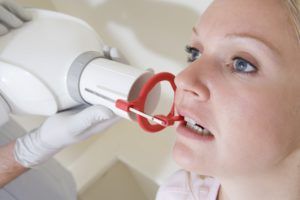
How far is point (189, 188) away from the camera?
935 mm

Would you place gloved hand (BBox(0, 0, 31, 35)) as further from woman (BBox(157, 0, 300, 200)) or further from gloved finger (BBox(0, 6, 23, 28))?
woman (BBox(157, 0, 300, 200))

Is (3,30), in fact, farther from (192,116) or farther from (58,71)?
(192,116)

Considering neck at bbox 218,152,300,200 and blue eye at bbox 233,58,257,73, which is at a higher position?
blue eye at bbox 233,58,257,73

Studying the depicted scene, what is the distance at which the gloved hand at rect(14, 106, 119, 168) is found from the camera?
85cm

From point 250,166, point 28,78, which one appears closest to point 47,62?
point 28,78

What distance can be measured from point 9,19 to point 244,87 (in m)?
0.62

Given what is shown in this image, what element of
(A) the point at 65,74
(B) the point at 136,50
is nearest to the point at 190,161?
(A) the point at 65,74

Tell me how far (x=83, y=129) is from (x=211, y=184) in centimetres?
36

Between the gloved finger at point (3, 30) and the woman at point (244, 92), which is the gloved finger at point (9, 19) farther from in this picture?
the woman at point (244, 92)

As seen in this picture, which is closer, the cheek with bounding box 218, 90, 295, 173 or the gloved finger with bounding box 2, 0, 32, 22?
the cheek with bounding box 218, 90, 295, 173

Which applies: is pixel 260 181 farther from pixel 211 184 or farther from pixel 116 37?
pixel 116 37

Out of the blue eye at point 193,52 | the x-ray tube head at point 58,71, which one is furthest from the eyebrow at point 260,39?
the x-ray tube head at point 58,71

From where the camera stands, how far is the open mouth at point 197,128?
63 centimetres

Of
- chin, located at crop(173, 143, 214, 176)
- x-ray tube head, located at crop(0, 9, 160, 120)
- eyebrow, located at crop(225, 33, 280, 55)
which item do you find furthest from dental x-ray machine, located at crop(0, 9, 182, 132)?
eyebrow, located at crop(225, 33, 280, 55)
